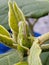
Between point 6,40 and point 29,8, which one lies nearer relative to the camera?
point 6,40

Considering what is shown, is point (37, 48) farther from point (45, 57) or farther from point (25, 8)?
point (25, 8)

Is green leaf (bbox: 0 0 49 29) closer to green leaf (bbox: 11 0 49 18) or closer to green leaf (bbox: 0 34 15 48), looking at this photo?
green leaf (bbox: 11 0 49 18)

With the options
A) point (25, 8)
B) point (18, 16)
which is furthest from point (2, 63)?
point (25, 8)

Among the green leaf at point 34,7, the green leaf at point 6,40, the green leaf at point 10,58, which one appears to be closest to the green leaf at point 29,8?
the green leaf at point 34,7

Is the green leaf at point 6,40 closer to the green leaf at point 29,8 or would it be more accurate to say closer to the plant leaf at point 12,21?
the plant leaf at point 12,21

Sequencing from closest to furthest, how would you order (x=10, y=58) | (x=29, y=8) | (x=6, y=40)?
(x=6, y=40) → (x=10, y=58) → (x=29, y=8)

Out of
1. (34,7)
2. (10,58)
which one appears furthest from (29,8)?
(10,58)

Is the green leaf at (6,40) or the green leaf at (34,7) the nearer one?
the green leaf at (6,40)

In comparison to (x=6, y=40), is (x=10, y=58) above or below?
below

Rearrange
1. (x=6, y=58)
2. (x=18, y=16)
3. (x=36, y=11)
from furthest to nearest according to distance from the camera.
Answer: (x=36, y=11), (x=6, y=58), (x=18, y=16)

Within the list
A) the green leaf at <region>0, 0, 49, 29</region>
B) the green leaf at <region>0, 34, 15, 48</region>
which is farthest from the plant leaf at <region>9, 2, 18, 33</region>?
the green leaf at <region>0, 0, 49, 29</region>

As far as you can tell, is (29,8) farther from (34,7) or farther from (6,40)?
(6,40)
